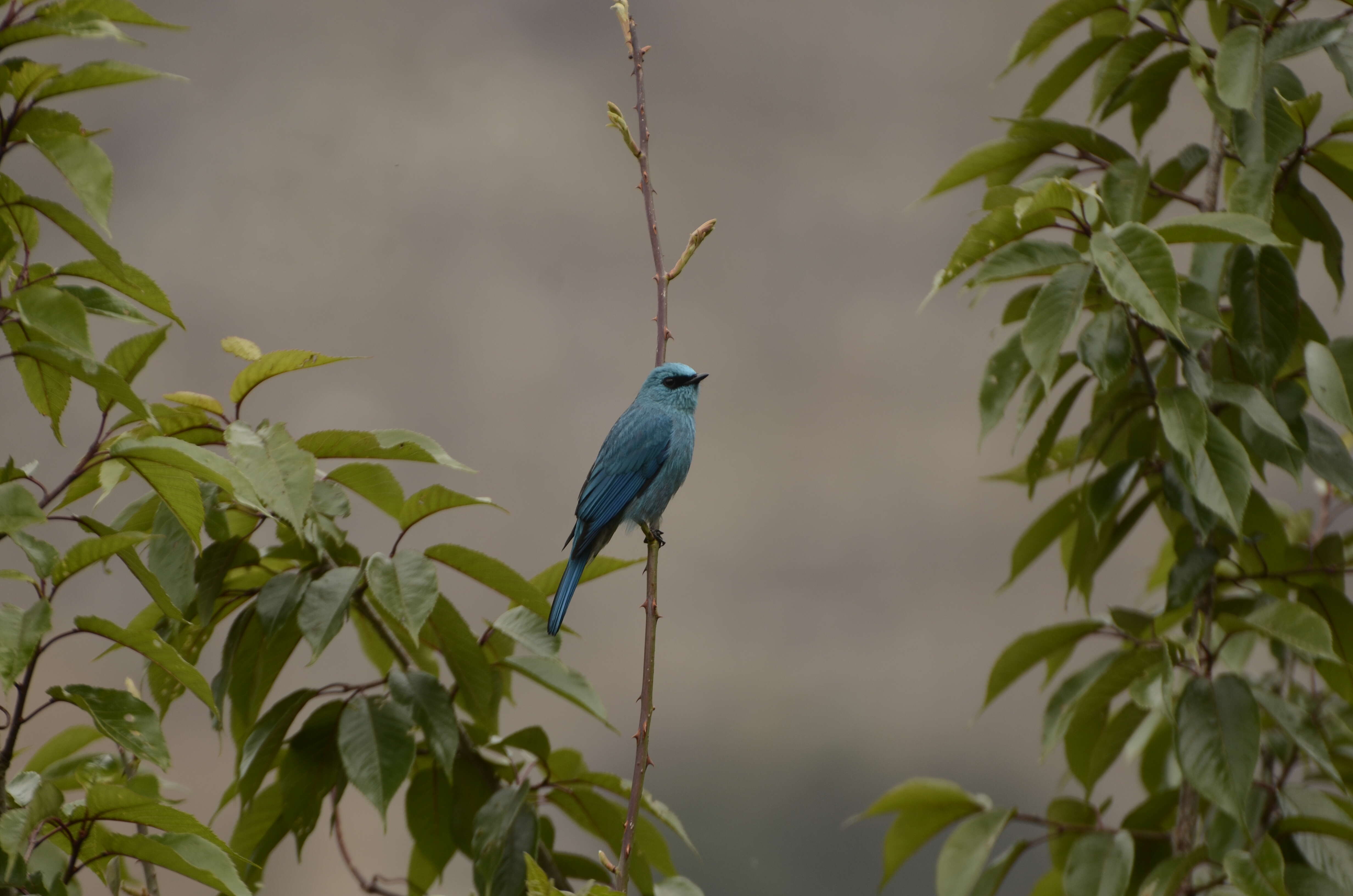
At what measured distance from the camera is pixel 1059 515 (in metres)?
2.26

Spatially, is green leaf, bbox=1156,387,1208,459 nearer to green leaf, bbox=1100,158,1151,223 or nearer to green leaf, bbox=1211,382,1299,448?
green leaf, bbox=1211,382,1299,448

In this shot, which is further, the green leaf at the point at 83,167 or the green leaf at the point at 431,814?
the green leaf at the point at 431,814

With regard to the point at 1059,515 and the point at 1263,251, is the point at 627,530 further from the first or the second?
the point at 1263,251

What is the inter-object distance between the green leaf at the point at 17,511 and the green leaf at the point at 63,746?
0.91 metres

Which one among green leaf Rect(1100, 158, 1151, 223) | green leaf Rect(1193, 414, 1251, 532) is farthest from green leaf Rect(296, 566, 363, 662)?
green leaf Rect(1100, 158, 1151, 223)

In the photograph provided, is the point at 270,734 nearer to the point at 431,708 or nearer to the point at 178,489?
the point at 431,708

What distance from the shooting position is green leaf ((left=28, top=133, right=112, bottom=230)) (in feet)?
3.49

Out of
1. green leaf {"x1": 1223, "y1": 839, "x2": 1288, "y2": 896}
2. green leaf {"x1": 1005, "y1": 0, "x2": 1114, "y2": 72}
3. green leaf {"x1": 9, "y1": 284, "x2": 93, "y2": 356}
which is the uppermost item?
green leaf {"x1": 1005, "y1": 0, "x2": 1114, "y2": 72}

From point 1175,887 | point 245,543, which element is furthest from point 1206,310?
point 245,543

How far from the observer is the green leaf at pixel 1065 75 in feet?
7.18

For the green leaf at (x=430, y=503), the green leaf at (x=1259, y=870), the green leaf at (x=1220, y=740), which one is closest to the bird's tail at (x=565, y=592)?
the green leaf at (x=430, y=503)

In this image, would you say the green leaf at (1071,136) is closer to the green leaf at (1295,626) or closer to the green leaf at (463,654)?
the green leaf at (1295,626)

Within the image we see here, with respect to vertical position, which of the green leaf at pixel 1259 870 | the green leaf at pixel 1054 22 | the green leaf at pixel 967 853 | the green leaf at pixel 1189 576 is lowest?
the green leaf at pixel 967 853

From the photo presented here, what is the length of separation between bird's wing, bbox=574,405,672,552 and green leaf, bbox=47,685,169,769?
0.77 metres
